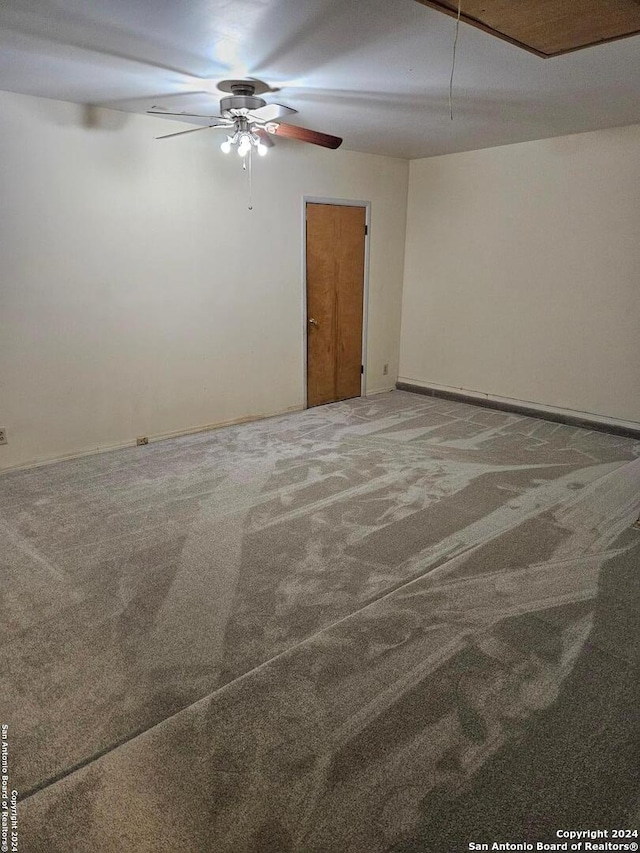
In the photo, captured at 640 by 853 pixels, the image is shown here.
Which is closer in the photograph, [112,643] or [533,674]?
[533,674]

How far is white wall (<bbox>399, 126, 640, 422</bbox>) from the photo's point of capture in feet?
15.5

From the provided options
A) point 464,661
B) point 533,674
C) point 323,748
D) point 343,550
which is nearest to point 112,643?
point 323,748

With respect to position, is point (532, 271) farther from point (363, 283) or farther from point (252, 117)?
point (252, 117)

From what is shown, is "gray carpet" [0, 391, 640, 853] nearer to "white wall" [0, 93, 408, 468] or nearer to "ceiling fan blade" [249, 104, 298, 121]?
"white wall" [0, 93, 408, 468]

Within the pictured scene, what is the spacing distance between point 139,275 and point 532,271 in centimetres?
362

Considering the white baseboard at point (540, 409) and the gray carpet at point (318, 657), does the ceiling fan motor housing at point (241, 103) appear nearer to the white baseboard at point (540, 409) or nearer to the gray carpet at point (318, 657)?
the gray carpet at point (318, 657)

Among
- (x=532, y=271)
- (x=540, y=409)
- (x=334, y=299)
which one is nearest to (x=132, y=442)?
(x=334, y=299)

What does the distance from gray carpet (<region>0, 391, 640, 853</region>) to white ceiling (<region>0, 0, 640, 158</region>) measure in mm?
2514

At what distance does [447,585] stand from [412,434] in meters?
2.45

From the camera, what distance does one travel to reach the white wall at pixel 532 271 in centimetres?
473

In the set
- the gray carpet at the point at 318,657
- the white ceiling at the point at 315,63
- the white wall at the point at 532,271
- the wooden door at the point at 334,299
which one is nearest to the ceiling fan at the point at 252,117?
the white ceiling at the point at 315,63

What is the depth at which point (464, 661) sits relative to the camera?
217 cm

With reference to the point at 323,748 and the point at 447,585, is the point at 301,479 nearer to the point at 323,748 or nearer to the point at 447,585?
the point at 447,585

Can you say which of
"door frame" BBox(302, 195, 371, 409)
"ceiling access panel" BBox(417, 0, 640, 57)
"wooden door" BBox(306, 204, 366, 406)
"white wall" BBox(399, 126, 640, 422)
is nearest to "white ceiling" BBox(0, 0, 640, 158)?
"ceiling access panel" BBox(417, 0, 640, 57)
